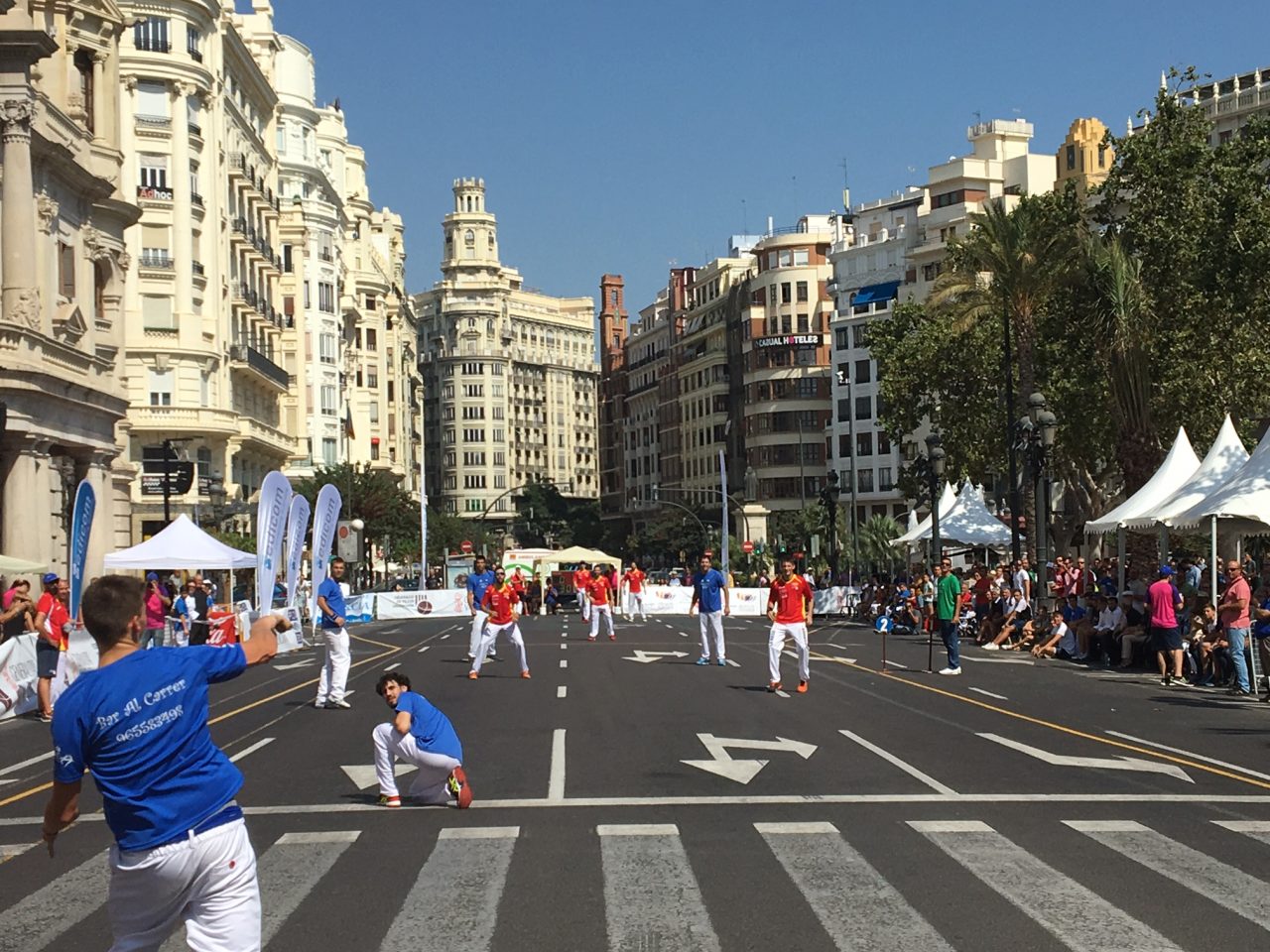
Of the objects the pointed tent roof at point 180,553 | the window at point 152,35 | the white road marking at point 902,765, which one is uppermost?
the window at point 152,35

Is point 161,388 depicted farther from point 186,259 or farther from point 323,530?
point 323,530

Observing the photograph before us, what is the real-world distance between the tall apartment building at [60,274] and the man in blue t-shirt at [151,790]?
112 feet

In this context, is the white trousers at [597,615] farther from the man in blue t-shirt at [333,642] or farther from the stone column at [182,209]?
the stone column at [182,209]

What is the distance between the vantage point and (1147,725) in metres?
18.5

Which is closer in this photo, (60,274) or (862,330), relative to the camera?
(60,274)

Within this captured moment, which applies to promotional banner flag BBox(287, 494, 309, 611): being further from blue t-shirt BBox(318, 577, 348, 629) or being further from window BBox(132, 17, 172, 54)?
window BBox(132, 17, 172, 54)

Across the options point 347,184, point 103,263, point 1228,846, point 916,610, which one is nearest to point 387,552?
point 347,184

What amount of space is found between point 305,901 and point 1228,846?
221 inches

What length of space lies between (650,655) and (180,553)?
11153 millimetres

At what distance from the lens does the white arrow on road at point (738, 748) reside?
1441 cm

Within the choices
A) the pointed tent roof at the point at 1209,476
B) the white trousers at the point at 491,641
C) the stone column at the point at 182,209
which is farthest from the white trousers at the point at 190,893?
the stone column at the point at 182,209

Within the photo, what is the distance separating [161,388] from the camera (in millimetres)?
64688

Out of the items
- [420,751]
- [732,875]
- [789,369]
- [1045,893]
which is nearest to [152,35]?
[420,751]

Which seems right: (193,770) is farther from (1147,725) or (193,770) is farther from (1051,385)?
(1051,385)
